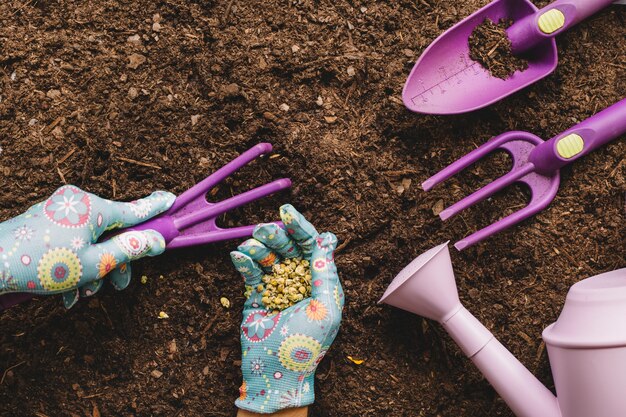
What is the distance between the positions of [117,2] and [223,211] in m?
0.53

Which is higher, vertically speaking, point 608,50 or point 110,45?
point 608,50

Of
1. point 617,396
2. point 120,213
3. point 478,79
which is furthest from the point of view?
point 478,79

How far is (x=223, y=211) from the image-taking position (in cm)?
128

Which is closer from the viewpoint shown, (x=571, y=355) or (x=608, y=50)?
(x=571, y=355)

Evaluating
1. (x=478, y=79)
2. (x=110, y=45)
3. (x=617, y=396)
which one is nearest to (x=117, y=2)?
(x=110, y=45)

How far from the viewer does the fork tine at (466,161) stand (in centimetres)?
128

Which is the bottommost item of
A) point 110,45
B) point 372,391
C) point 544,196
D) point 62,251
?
point 372,391

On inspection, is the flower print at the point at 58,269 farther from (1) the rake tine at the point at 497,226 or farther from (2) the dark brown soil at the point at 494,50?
(2) the dark brown soil at the point at 494,50

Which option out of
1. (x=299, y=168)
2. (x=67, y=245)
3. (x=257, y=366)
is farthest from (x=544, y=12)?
(x=67, y=245)

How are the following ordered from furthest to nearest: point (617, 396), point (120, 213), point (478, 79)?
point (478, 79) < point (120, 213) < point (617, 396)

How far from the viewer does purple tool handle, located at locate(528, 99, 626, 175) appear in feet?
4.09

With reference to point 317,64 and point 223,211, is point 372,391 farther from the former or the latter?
point 317,64

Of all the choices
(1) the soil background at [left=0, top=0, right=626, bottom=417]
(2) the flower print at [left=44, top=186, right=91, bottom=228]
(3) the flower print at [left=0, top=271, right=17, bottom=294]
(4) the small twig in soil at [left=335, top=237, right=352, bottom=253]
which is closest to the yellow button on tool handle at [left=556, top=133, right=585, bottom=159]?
(1) the soil background at [left=0, top=0, right=626, bottom=417]

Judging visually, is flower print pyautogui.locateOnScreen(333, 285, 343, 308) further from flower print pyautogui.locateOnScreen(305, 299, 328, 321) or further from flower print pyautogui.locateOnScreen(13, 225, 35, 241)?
flower print pyautogui.locateOnScreen(13, 225, 35, 241)
